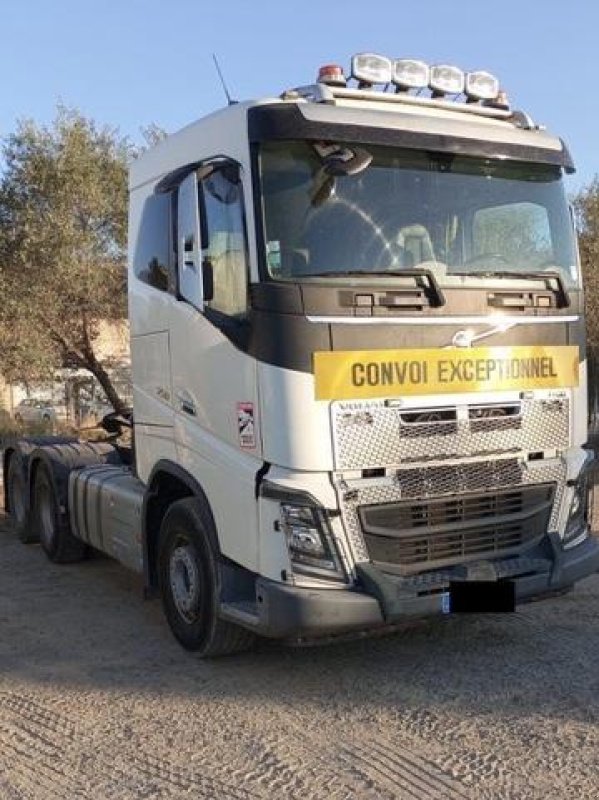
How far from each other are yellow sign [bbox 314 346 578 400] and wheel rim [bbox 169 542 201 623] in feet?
4.95

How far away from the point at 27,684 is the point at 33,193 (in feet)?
45.3

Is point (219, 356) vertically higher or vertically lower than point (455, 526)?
higher

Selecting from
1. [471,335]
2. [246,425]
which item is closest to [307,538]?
[246,425]

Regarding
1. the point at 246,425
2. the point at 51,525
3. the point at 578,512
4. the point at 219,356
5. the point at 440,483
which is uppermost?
the point at 219,356

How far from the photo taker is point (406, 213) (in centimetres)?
500

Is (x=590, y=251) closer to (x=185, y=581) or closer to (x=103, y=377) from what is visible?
(x=103, y=377)

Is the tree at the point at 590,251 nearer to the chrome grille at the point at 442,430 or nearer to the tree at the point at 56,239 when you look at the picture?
the tree at the point at 56,239

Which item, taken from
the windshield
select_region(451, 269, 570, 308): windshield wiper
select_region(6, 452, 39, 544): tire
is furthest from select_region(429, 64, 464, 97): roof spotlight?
select_region(6, 452, 39, 544): tire

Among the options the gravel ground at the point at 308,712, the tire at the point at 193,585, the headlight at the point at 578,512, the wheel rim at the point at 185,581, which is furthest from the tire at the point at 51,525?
the headlight at the point at 578,512

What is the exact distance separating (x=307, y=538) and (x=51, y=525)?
4.72 meters

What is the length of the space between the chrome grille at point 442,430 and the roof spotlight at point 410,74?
1.99 m

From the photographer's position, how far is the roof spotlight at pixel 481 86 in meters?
5.54

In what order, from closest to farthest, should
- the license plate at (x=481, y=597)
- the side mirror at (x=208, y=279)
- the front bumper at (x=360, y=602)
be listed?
1. the front bumper at (x=360, y=602)
2. the license plate at (x=481, y=597)
3. the side mirror at (x=208, y=279)

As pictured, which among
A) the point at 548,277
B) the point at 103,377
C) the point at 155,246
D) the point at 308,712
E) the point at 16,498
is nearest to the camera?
the point at 308,712
